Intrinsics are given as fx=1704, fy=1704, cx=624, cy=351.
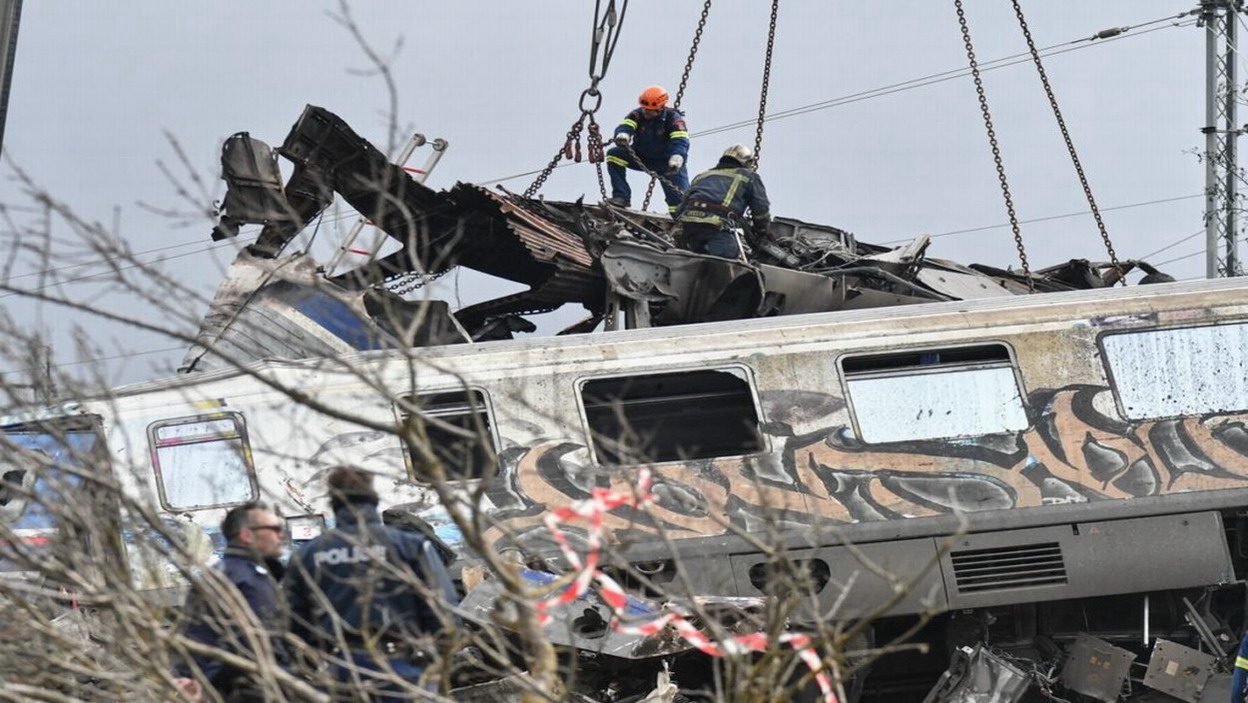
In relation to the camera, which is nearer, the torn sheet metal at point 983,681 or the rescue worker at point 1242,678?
the rescue worker at point 1242,678

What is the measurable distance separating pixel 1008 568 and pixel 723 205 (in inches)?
158

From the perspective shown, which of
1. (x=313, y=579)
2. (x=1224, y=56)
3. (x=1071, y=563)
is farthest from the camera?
(x=1224, y=56)

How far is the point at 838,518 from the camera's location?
35.5ft

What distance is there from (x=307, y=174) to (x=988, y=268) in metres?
5.75

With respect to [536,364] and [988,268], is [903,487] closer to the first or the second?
[536,364]

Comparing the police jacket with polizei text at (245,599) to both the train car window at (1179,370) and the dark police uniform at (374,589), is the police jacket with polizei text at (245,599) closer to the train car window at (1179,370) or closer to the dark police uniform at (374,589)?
the dark police uniform at (374,589)

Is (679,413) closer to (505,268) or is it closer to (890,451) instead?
(890,451)

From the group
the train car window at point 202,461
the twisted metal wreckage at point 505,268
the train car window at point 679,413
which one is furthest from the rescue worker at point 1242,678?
the train car window at point 202,461

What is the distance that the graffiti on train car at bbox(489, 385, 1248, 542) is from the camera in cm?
1078

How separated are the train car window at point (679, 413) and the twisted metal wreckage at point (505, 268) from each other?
151 centimetres

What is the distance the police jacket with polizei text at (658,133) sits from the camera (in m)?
15.5

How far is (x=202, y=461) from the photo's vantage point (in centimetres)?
1087

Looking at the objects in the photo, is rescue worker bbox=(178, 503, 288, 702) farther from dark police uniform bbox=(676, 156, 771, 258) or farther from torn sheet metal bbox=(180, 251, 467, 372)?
dark police uniform bbox=(676, 156, 771, 258)

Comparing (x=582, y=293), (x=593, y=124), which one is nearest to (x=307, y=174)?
(x=582, y=293)
